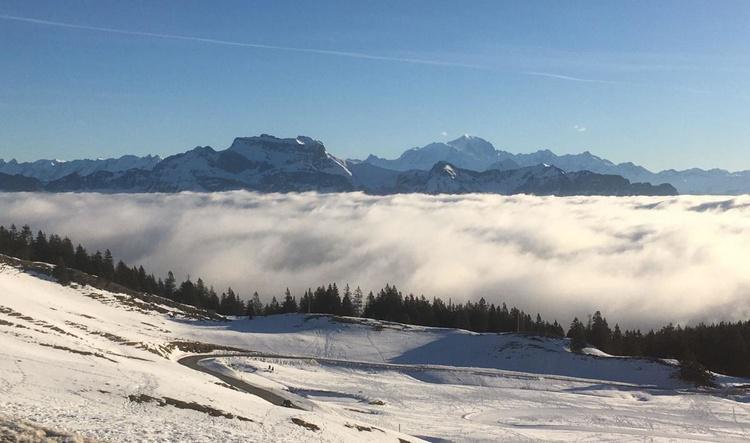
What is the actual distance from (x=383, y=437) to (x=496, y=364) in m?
56.6

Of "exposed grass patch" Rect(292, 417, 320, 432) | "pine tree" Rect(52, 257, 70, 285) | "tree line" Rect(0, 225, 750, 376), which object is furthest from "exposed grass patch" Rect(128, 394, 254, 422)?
"pine tree" Rect(52, 257, 70, 285)

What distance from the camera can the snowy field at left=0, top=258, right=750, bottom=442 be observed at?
93.1 ft

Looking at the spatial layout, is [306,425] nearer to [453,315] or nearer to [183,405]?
[183,405]

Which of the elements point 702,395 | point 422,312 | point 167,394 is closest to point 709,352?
point 702,395

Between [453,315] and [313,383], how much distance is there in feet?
246

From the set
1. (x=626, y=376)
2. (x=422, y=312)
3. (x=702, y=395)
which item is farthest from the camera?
(x=422, y=312)

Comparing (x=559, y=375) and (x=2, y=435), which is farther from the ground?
(x=2, y=435)

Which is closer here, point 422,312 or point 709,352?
point 709,352

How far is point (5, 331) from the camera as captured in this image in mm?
43406

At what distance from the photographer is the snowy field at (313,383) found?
28.4m

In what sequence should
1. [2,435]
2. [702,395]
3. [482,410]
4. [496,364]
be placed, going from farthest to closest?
[496,364], [702,395], [482,410], [2,435]

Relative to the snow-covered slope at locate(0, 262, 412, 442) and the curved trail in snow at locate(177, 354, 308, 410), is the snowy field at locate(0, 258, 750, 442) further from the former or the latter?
the curved trail in snow at locate(177, 354, 308, 410)

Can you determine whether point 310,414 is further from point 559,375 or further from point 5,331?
point 559,375

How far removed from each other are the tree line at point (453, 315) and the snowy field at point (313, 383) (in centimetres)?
1377
